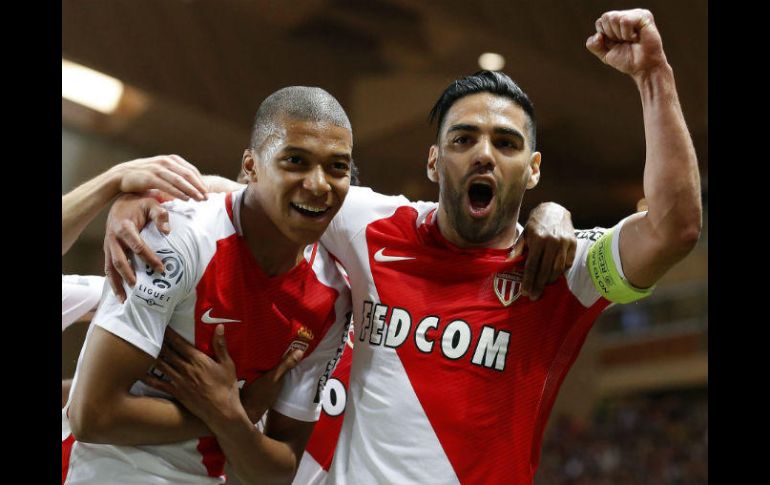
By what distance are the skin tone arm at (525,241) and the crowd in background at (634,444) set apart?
27.6 ft

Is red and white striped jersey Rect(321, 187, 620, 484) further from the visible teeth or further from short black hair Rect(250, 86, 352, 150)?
short black hair Rect(250, 86, 352, 150)

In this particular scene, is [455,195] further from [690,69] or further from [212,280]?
[690,69]

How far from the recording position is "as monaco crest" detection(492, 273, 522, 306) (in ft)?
6.25

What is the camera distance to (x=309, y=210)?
1.79 m

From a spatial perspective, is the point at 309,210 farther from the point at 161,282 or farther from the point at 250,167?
the point at 161,282

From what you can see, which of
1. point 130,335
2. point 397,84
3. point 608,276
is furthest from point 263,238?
point 397,84

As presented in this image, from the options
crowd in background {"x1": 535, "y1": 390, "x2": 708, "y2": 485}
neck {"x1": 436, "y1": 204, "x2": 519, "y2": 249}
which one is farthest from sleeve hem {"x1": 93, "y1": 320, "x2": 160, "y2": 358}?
crowd in background {"x1": 535, "y1": 390, "x2": 708, "y2": 485}

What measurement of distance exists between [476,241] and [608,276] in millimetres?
363

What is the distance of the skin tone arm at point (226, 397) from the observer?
5.90 ft

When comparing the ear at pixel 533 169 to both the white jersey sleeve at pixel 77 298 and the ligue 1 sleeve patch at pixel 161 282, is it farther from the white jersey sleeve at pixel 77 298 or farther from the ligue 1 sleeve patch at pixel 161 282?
the white jersey sleeve at pixel 77 298

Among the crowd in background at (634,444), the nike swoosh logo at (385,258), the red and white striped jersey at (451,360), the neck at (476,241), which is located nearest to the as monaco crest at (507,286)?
the red and white striped jersey at (451,360)

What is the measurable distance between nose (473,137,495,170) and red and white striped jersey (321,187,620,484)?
0.22 metres
